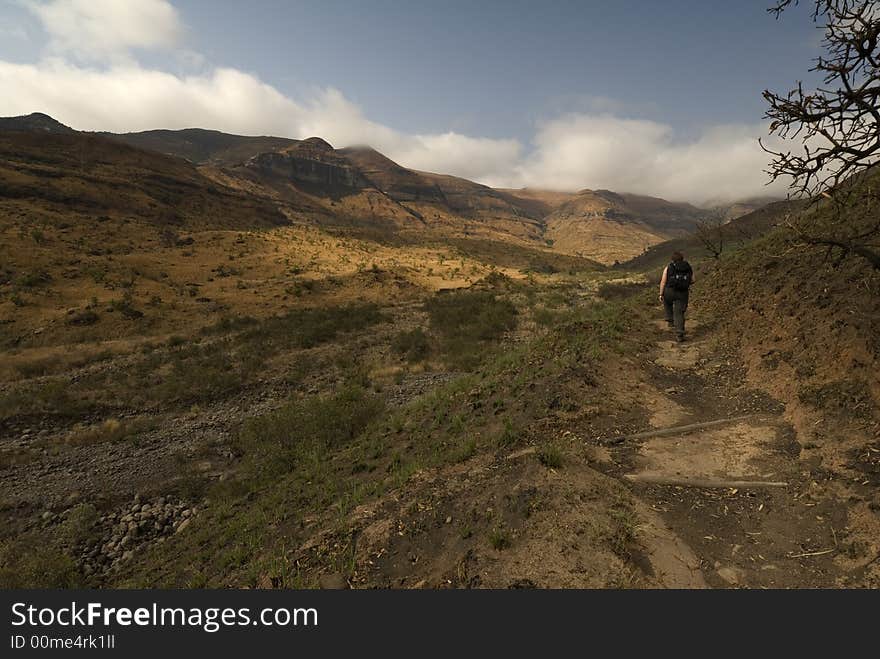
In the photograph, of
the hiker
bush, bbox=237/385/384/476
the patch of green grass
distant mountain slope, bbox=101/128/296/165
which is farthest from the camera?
distant mountain slope, bbox=101/128/296/165

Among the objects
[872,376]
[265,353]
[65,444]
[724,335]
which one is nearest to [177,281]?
[265,353]

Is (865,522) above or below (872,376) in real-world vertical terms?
below

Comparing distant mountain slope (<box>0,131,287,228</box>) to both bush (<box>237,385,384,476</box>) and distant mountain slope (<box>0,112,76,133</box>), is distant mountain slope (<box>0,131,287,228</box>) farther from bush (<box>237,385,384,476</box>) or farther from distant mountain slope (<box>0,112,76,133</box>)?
distant mountain slope (<box>0,112,76,133</box>)

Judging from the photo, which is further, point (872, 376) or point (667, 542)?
point (872, 376)

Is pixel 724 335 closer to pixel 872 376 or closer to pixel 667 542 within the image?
pixel 872 376

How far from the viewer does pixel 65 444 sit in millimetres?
10695

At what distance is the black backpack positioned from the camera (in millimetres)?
10031

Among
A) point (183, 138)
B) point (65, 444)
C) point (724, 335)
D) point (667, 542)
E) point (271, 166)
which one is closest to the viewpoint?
point (667, 542)

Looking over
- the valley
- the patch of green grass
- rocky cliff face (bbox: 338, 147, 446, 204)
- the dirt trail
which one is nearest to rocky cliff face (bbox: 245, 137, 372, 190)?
rocky cliff face (bbox: 338, 147, 446, 204)

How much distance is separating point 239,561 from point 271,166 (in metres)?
156

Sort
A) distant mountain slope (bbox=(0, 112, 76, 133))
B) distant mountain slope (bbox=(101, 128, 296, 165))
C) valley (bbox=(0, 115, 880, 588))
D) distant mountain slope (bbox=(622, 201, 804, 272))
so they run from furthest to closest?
1. distant mountain slope (bbox=(101, 128, 296, 165))
2. distant mountain slope (bbox=(0, 112, 76, 133))
3. distant mountain slope (bbox=(622, 201, 804, 272))
4. valley (bbox=(0, 115, 880, 588))

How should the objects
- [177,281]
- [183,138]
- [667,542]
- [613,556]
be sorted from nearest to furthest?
[613,556] < [667,542] < [177,281] < [183,138]

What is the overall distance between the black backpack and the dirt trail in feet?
11.4

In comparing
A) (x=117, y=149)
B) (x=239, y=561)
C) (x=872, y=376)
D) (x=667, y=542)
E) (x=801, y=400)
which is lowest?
(x=239, y=561)
